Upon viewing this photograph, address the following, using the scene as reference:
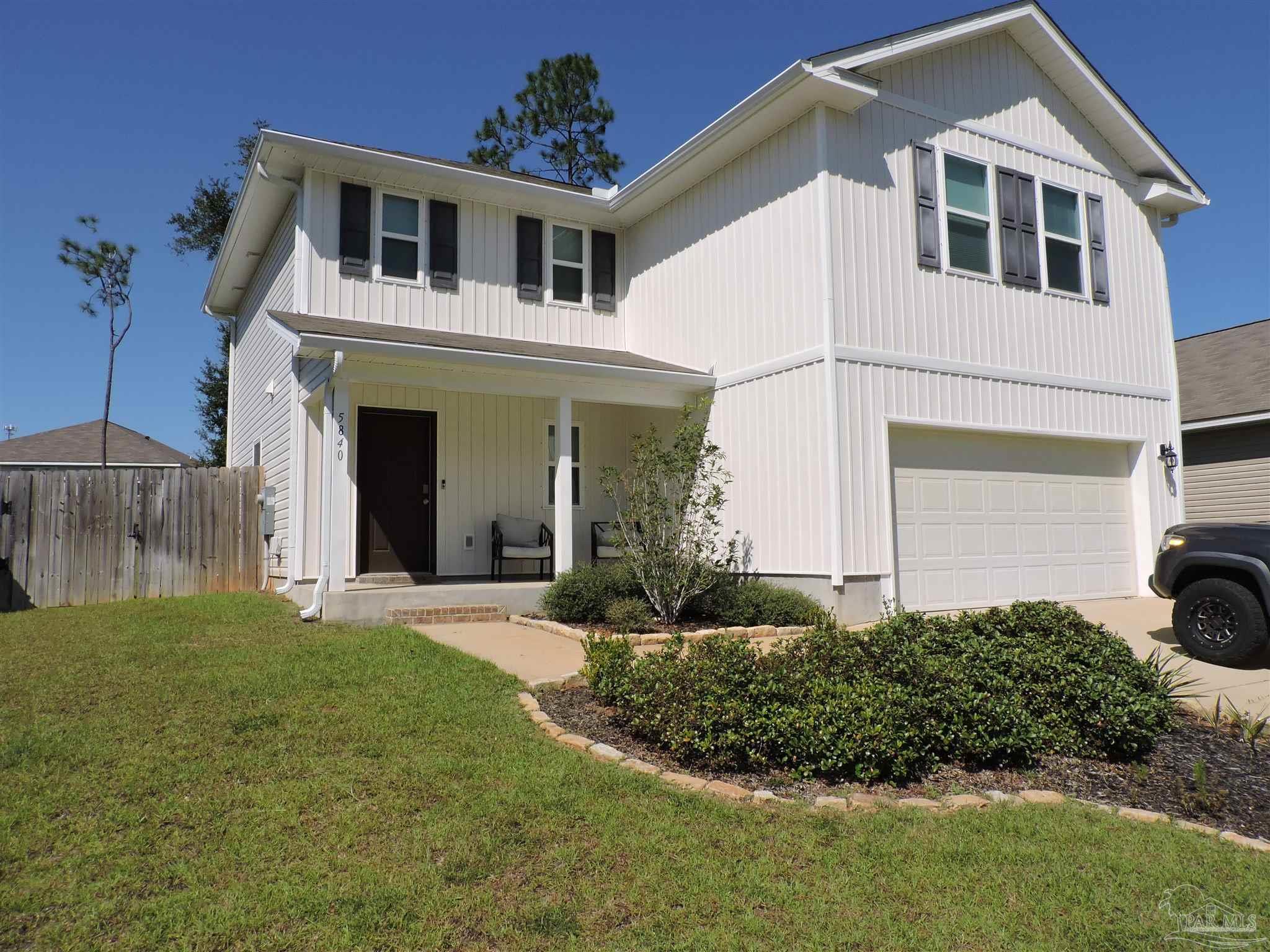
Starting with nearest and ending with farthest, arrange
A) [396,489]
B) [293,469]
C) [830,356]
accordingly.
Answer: [830,356] < [293,469] < [396,489]

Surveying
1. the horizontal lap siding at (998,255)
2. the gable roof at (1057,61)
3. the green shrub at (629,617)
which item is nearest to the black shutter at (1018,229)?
the horizontal lap siding at (998,255)

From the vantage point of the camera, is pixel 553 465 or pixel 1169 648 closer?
pixel 1169 648

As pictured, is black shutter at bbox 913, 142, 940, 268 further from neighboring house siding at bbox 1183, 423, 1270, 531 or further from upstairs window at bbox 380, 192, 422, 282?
neighboring house siding at bbox 1183, 423, 1270, 531

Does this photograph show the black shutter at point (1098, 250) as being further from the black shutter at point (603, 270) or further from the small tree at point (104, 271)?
the small tree at point (104, 271)

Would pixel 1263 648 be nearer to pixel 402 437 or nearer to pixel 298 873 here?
pixel 298 873

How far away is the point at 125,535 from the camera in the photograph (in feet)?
36.0

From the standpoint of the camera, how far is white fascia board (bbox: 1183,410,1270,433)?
13.0 metres

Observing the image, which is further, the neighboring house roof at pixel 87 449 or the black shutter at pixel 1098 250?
the neighboring house roof at pixel 87 449

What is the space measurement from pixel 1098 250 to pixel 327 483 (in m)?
10.4

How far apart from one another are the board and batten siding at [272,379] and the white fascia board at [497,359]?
8.53 feet

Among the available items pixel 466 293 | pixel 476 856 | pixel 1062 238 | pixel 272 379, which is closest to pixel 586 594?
pixel 466 293

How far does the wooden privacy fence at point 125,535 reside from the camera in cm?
1047

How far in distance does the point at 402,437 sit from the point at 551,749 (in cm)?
747

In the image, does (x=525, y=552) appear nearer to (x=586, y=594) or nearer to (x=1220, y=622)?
(x=586, y=594)
